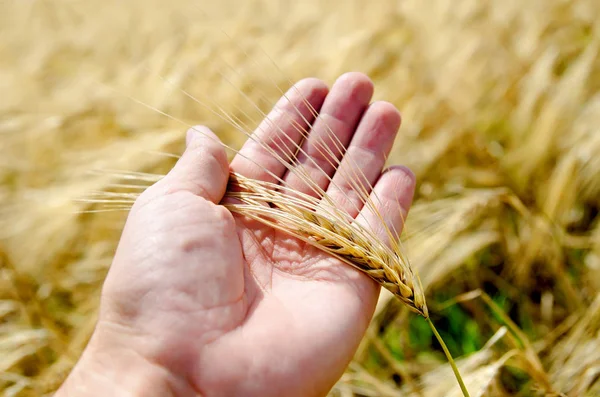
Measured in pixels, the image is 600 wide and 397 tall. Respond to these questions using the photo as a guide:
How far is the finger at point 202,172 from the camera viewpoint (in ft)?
3.92

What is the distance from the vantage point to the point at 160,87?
7.41 ft

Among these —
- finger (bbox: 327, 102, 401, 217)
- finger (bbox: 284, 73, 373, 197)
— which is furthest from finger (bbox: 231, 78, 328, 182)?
finger (bbox: 327, 102, 401, 217)

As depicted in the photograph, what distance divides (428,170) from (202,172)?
93 cm

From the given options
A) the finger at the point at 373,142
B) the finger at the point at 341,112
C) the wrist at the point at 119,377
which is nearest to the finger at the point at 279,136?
the finger at the point at 341,112

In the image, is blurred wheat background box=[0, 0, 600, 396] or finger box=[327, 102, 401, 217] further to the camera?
blurred wheat background box=[0, 0, 600, 396]

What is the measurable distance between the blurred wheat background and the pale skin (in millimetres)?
223

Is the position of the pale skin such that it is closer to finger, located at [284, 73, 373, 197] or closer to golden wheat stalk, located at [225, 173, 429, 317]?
golden wheat stalk, located at [225, 173, 429, 317]

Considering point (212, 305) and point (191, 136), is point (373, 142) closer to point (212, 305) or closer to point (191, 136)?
point (191, 136)

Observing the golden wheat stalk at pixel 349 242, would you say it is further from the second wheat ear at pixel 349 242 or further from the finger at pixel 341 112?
the finger at pixel 341 112

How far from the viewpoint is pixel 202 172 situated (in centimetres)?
121

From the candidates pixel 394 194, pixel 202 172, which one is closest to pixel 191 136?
pixel 202 172

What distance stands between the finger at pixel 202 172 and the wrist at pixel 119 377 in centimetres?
35

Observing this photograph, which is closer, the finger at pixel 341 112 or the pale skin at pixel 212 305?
the pale skin at pixel 212 305

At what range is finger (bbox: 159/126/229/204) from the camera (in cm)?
120
